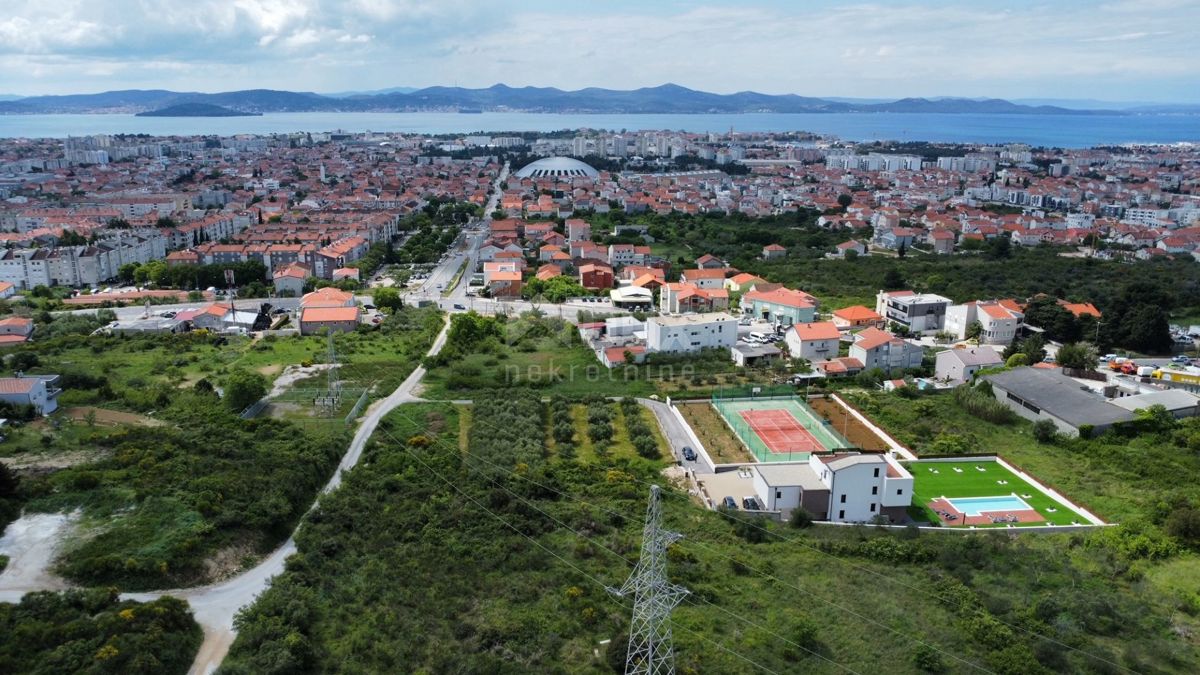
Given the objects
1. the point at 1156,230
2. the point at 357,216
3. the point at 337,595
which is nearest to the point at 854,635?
the point at 337,595

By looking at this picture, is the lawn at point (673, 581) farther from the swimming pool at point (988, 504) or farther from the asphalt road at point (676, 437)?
the asphalt road at point (676, 437)

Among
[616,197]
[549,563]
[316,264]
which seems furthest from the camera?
[616,197]

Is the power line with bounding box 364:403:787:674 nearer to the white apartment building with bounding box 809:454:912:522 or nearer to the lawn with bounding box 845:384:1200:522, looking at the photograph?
the white apartment building with bounding box 809:454:912:522

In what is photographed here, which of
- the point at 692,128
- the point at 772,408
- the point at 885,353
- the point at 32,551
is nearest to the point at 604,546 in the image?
the point at 32,551

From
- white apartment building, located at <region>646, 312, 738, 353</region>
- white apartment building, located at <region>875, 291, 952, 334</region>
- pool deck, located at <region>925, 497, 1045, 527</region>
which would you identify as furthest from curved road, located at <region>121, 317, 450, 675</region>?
white apartment building, located at <region>875, 291, 952, 334</region>

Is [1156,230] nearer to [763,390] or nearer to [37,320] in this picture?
[763,390]
